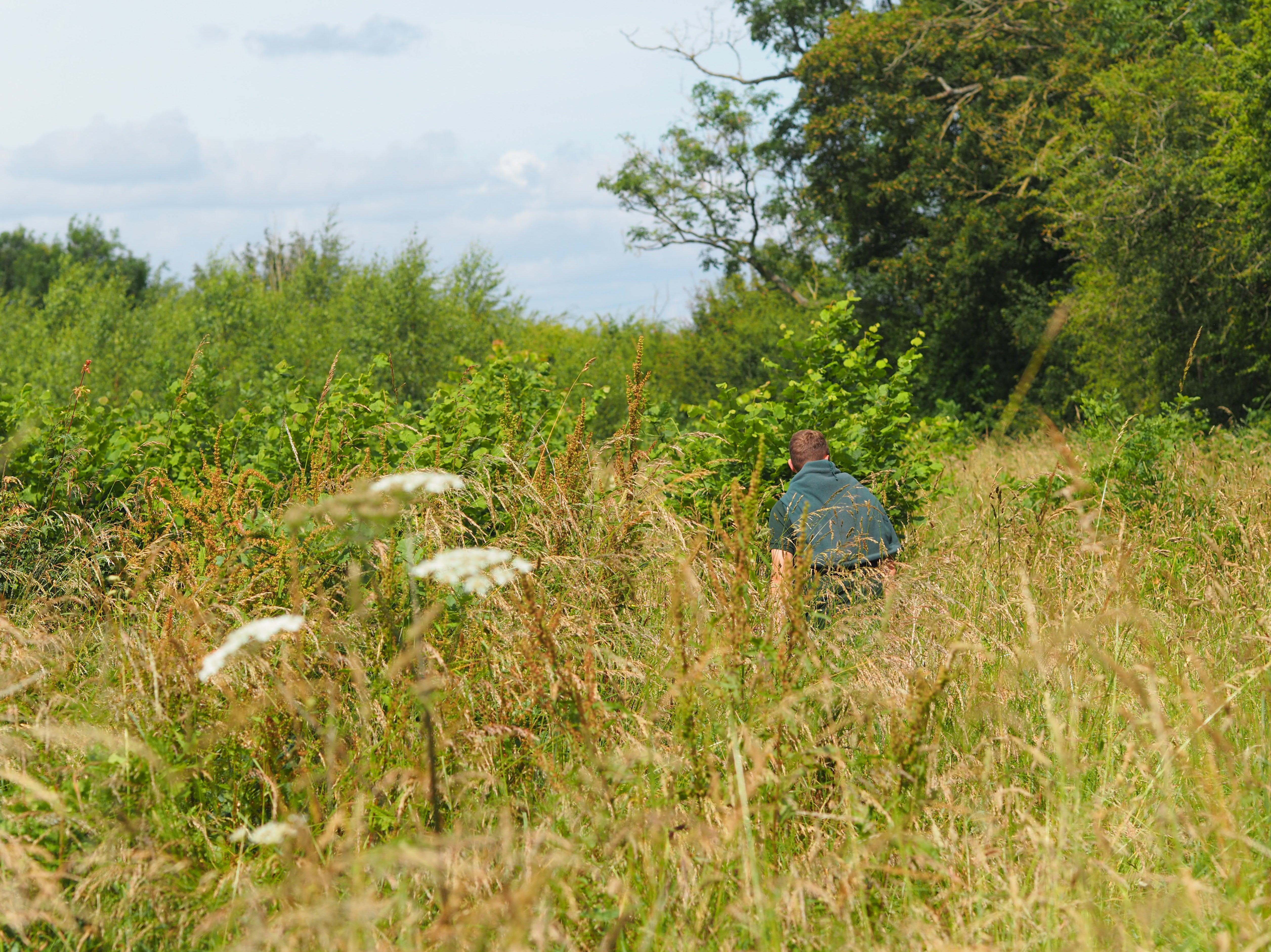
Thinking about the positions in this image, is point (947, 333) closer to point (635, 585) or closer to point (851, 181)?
point (851, 181)

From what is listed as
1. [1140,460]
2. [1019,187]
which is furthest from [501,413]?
[1019,187]

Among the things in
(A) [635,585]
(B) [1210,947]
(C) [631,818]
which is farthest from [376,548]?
(B) [1210,947]

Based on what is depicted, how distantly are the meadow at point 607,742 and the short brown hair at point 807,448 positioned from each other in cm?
112

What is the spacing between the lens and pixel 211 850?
7.41ft

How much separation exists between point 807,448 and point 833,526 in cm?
96

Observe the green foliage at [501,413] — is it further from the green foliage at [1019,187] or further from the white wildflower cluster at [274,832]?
the green foliage at [1019,187]

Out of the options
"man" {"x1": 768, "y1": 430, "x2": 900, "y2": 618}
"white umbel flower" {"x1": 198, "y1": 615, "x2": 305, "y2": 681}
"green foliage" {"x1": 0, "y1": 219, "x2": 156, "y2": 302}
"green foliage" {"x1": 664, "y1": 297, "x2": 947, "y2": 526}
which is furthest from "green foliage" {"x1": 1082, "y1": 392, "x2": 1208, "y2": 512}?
"green foliage" {"x1": 0, "y1": 219, "x2": 156, "y2": 302}

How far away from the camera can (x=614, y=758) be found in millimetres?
2436

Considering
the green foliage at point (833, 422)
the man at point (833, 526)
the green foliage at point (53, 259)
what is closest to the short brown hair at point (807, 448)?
the man at point (833, 526)

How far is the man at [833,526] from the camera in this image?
3.96 meters

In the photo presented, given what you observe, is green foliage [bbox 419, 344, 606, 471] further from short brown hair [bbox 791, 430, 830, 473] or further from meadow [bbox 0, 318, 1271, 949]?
short brown hair [bbox 791, 430, 830, 473]

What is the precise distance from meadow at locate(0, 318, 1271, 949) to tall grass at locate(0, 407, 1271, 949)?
0.05 ft

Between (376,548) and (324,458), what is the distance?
0.72 meters

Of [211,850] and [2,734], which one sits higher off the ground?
[2,734]
